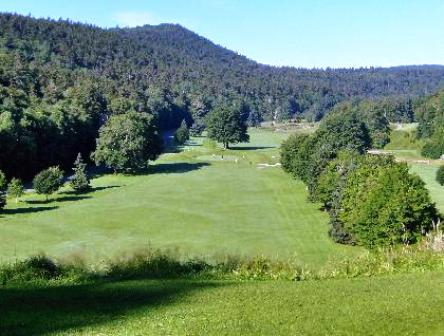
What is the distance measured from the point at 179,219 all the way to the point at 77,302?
57.3 m

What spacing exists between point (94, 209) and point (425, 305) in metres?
66.1

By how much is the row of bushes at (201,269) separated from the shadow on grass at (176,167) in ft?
310

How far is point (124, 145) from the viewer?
377 ft

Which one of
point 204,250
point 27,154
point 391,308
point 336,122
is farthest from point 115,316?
point 336,122

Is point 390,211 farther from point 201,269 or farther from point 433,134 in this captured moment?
point 433,134

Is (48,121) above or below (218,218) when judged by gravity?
above

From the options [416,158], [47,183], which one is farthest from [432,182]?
[47,183]

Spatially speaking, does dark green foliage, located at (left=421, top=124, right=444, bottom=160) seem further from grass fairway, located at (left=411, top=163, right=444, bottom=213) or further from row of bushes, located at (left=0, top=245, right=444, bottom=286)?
row of bushes, located at (left=0, top=245, right=444, bottom=286)

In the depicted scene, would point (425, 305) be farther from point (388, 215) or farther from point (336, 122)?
point (336, 122)

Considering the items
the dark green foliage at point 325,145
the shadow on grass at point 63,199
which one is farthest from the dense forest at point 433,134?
the shadow on grass at point 63,199

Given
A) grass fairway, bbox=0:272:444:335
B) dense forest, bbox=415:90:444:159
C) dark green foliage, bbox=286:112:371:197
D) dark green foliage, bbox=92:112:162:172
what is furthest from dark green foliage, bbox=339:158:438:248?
dense forest, bbox=415:90:444:159

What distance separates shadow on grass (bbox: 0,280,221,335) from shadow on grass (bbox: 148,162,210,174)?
3887 inches

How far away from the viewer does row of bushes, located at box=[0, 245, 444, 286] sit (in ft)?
77.2

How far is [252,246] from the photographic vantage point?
2382 inches
